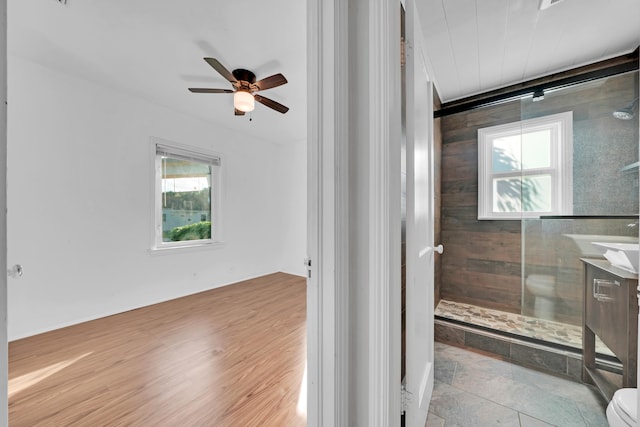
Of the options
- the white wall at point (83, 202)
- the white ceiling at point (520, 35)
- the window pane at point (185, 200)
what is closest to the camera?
the white ceiling at point (520, 35)

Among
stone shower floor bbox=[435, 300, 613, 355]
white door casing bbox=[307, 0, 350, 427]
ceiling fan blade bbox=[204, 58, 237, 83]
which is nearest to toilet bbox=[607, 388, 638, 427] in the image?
stone shower floor bbox=[435, 300, 613, 355]

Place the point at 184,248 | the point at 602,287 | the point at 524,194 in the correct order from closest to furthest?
the point at 602,287
the point at 524,194
the point at 184,248

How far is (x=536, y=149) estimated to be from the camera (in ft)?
6.30

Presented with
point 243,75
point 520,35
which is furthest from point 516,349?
point 243,75

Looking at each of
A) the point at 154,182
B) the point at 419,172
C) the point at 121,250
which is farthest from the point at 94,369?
the point at 419,172

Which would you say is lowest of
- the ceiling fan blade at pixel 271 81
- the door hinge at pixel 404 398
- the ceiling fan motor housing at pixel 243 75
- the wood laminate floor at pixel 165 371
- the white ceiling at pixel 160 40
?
the wood laminate floor at pixel 165 371

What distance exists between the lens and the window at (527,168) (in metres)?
1.78

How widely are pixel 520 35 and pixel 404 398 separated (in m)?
2.30

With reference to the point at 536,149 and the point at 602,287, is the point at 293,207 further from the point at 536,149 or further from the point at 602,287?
the point at 602,287

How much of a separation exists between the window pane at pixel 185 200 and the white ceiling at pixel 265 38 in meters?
1.15

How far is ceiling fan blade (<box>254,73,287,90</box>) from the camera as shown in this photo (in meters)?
2.10

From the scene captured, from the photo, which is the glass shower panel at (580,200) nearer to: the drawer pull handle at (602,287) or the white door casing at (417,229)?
the drawer pull handle at (602,287)

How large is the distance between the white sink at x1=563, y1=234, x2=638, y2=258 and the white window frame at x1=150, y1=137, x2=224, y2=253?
13.1 ft

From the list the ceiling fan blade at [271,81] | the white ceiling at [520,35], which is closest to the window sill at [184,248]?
the ceiling fan blade at [271,81]
